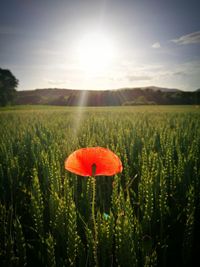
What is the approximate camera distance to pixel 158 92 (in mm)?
48594

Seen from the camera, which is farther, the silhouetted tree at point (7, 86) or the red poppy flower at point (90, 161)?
the silhouetted tree at point (7, 86)

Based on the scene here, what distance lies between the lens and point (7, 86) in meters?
41.4

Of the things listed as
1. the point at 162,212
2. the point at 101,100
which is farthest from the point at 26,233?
the point at 101,100

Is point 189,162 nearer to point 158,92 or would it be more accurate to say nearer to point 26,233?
point 26,233

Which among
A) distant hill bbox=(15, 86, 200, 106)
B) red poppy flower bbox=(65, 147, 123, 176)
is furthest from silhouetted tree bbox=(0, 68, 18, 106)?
red poppy flower bbox=(65, 147, 123, 176)

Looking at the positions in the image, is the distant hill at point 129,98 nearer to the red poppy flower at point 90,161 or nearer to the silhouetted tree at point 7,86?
the silhouetted tree at point 7,86

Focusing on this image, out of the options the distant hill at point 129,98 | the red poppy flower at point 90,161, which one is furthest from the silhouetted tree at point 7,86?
the red poppy flower at point 90,161

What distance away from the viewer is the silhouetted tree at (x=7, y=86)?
1487 inches

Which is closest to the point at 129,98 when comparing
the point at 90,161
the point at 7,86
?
the point at 7,86

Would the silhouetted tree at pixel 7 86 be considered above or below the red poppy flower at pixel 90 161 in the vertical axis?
above

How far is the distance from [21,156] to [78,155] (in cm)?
136

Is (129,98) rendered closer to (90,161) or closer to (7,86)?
(7,86)

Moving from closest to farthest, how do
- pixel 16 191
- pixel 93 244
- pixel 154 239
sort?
pixel 93 244, pixel 154 239, pixel 16 191

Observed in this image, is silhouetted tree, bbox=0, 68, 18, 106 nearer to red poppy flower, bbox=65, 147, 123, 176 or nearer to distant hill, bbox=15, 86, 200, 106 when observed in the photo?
distant hill, bbox=15, 86, 200, 106
